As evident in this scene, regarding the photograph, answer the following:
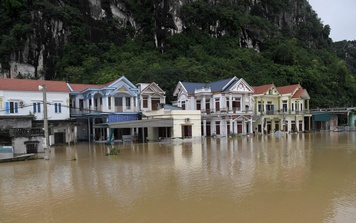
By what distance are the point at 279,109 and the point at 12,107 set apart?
3673cm

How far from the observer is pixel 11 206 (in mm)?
11047

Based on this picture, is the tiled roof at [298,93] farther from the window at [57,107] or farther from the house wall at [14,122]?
the house wall at [14,122]

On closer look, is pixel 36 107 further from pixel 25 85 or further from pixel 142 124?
pixel 142 124

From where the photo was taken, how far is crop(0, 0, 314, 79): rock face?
60344mm

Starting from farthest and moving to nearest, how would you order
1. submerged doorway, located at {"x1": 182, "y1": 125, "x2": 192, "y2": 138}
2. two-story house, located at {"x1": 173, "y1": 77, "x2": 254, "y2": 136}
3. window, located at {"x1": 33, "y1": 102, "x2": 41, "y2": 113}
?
two-story house, located at {"x1": 173, "y1": 77, "x2": 254, "y2": 136} < submerged doorway, located at {"x1": 182, "y1": 125, "x2": 192, "y2": 138} < window, located at {"x1": 33, "y1": 102, "x2": 41, "y2": 113}

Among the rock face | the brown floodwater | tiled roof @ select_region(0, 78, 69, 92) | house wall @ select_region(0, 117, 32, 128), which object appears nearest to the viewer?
the brown floodwater

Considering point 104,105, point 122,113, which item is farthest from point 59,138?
point 122,113

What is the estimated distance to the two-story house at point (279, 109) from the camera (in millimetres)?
47500

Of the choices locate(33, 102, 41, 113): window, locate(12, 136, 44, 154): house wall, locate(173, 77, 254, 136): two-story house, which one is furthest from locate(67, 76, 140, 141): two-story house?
locate(12, 136, 44, 154): house wall

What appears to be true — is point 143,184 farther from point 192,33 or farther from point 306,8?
point 306,8

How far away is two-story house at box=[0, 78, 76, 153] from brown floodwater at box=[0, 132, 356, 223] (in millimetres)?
10392

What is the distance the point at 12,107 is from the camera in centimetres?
3222

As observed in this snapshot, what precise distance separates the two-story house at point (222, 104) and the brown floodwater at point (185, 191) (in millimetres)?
22159

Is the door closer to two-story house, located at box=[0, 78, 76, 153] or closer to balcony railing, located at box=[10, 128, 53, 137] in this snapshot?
two-story house, located at box=[0, 78, 76, 153]
